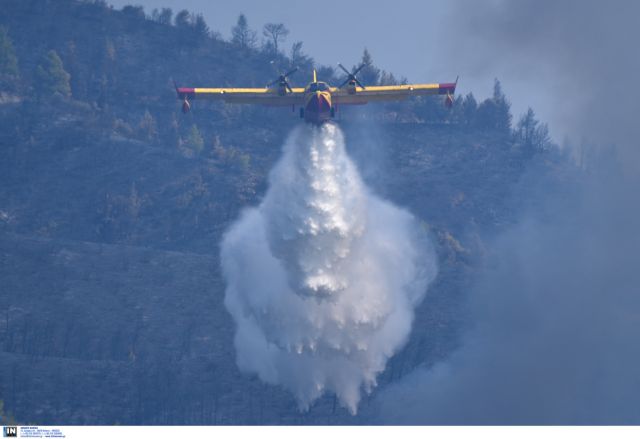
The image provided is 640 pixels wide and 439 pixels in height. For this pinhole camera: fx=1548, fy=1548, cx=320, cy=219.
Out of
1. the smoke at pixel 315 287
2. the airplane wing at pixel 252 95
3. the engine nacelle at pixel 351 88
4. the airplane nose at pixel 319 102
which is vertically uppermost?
the engine nacelle at pixel 351 88

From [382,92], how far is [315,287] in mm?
14949

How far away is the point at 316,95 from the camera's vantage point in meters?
106

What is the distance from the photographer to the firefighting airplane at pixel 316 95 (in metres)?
106

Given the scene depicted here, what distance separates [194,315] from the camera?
156 meters

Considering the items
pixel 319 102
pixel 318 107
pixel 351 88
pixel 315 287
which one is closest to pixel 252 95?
pixel 318 107

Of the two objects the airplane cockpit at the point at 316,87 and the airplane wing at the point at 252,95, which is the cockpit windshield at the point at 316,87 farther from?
the airplane wing at the point at 252,95

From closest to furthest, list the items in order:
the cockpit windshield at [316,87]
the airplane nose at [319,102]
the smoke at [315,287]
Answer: the airplane nose at [319,102] < the cockpit windshield at [316,87] < the smoke at [315,287]

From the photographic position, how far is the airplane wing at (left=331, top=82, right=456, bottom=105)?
10938 centimetres

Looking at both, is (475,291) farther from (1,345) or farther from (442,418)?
(1,345)

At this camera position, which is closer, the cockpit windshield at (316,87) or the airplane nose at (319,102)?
the airplane nose at (319,102)

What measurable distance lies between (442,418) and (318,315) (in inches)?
561

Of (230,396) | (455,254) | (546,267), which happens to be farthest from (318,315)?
(455,254)

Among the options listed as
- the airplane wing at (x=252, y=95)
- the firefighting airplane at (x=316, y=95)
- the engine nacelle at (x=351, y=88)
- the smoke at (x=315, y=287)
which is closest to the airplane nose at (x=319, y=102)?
the firefighting airplane at (x=316, y=95)

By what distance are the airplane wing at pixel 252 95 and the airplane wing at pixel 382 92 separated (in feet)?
8.91
